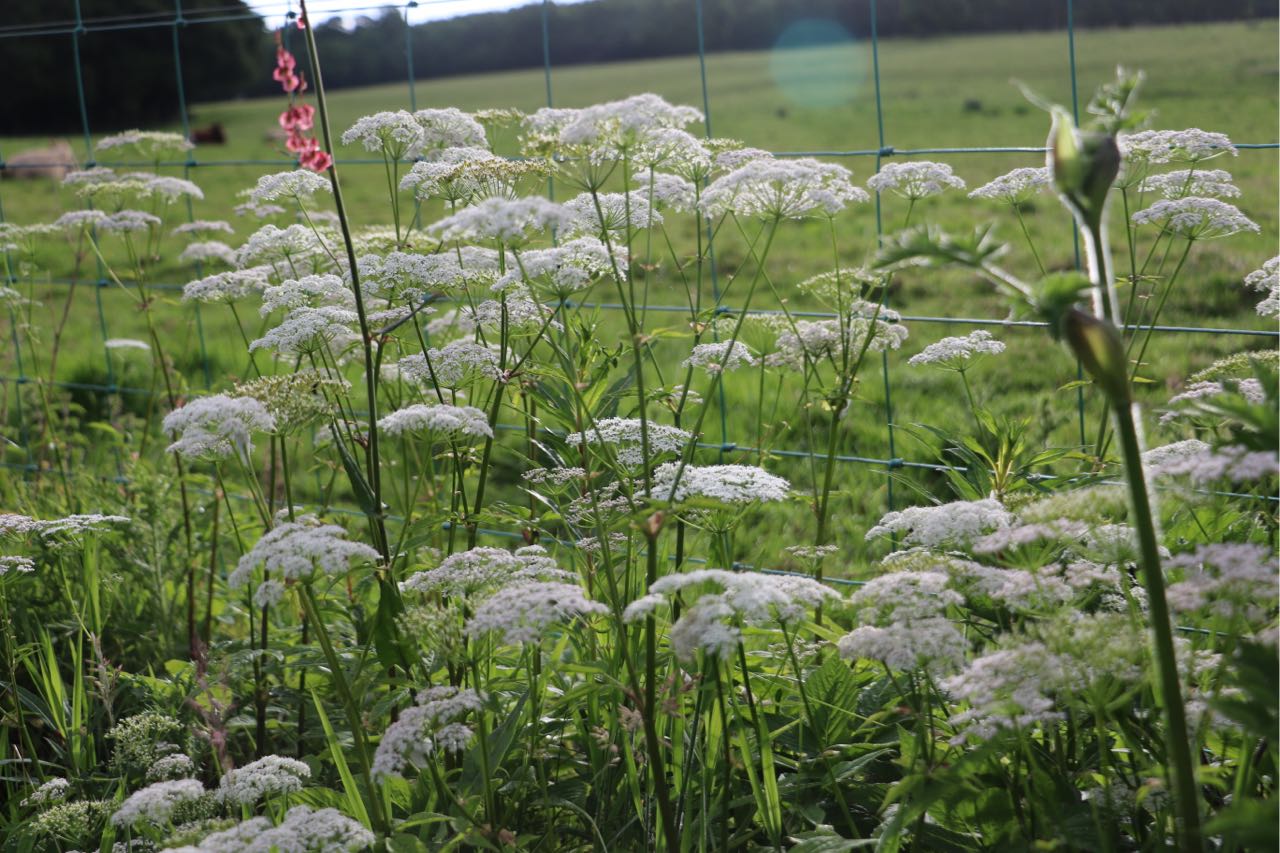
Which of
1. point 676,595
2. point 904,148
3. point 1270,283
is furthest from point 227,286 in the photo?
point 904,148

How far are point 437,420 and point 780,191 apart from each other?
2.26ft

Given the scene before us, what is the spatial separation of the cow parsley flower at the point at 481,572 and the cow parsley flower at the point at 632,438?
24cm

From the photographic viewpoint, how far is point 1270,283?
7.21 ft

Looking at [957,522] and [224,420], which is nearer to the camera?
[957,522]

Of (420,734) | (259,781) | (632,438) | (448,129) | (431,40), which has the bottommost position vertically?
(259,781)

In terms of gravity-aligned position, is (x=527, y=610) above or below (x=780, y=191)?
below

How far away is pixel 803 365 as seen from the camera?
2502mm

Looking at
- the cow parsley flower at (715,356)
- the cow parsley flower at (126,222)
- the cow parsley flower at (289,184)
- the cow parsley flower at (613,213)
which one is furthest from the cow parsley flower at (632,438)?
the cow parsley flower at (126,222)

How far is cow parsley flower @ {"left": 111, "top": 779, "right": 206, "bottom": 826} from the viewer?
167 cm

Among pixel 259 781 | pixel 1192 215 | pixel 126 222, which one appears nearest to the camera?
pixel 259 781

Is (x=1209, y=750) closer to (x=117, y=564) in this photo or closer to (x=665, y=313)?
(x=117, y=564)

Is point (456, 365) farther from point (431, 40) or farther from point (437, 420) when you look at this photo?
point (431, 40)

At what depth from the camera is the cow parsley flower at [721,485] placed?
1.78m

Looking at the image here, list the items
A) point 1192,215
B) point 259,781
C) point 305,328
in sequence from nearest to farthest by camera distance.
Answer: point 259,781 → point 305,328 → point 1192,215
